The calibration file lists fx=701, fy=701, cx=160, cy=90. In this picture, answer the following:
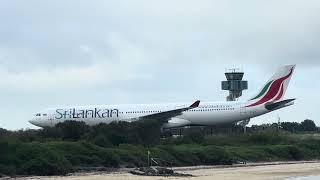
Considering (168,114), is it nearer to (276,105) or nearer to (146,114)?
(146,114)

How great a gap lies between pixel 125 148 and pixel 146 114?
63.0 ft

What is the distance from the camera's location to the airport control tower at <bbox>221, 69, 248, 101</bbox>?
376ft

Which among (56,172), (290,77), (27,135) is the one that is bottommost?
(56,172)

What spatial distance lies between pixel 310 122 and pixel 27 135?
84078 mm

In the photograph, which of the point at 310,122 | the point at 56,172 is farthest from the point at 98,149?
the point at 310,122

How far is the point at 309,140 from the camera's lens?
77.4 m

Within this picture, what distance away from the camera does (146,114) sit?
72.4 meters

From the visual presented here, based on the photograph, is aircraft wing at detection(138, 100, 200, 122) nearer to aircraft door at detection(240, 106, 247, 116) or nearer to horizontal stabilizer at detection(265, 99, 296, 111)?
aircraft door at detection(240, 106, 247, 116)

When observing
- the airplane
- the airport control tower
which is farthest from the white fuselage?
the airport control tower

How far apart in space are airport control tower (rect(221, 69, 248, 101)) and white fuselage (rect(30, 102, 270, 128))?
40.3 m

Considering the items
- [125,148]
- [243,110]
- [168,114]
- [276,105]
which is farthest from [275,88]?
[125,148]

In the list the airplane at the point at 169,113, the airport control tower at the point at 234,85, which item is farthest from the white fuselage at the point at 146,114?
the airport control tower at the point at 234,85

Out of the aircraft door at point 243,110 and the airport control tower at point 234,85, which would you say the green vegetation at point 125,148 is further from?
the airport control tower at point 234,85

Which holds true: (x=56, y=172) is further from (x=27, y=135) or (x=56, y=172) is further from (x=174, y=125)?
(x=174, y=125)
